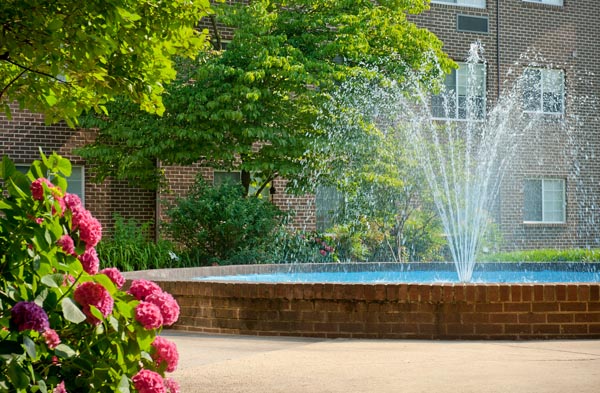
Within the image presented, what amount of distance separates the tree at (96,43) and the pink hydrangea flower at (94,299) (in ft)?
11.7

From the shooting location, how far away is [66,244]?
15.7 feet

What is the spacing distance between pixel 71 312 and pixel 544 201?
25.6m

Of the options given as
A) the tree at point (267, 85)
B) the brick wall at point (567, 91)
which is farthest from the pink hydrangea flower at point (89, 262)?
the brick wall at point (567, 91)

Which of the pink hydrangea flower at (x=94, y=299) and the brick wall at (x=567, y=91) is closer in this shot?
the pink hydrangea flower at (x=94, y=299)

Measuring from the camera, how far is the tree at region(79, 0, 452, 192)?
1948cm

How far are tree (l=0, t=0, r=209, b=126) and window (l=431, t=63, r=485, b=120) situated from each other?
18429 mm

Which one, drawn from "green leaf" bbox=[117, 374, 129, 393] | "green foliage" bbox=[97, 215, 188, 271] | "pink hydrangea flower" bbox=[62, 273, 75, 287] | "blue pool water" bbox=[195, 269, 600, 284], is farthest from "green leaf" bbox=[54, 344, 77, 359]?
"green foliage" bbox=[97, 215, 188, 271]

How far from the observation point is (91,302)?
4.60m

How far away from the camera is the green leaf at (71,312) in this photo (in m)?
4.53

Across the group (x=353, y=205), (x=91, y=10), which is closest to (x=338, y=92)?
(x=353, y=205)

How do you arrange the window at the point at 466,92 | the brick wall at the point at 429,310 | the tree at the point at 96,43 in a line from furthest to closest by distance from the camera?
the window at the point at 466,92, the brick wall at the point at 429,310, the tree at the point at 96,43

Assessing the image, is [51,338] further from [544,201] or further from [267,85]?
[544,201]

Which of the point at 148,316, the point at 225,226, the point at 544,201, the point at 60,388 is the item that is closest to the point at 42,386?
the point at 60,388

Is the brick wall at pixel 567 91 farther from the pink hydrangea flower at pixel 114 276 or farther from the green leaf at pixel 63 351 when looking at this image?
the green leaf at pixel 63 351
